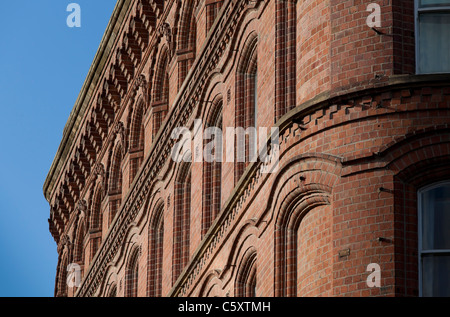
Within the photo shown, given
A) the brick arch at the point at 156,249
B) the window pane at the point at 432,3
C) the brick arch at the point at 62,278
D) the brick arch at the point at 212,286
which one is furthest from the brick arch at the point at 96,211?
the window pane at the point at 432,3

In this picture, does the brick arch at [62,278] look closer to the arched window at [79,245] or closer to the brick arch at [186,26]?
the arched window at [79,245]

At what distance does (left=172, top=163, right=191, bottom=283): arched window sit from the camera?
42.2 m

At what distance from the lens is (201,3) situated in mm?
42688

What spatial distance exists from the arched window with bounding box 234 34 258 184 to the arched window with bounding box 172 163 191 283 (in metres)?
5.42

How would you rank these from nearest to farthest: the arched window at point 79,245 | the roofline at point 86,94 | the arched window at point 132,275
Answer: the arched window at point 132,275 → the roofline at point 86,94 → the arched window at point 79,245

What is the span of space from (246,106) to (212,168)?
307cm

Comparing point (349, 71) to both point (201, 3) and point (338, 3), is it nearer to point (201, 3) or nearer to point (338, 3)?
point (338, 3)

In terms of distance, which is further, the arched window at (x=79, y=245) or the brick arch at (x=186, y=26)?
the arched window at (x=79, y=245)

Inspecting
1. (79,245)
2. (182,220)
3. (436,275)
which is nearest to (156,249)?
(182,220)

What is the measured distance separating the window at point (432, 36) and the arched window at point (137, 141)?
2004 centimetres

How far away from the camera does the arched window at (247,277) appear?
3494 centimetres

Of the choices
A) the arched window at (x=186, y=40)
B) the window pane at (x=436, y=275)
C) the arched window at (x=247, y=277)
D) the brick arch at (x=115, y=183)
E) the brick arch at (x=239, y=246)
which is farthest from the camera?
the brick arch at (x=115, y=183)

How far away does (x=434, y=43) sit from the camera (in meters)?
30.5

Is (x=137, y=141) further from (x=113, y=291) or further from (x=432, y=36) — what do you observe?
(x=432, y=36)
